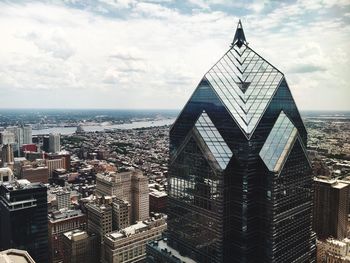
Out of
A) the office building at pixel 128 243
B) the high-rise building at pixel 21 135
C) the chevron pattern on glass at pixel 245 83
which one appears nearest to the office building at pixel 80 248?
the office building at pixel 128 243

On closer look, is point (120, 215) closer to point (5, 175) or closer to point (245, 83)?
point (5, 175)

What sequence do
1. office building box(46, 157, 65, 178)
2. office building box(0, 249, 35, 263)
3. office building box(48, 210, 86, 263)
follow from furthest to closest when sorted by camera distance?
office building box(46, 157, 65, 178), office building box(48, 210, 86, 263), office building box(0, 249, 35, 263)

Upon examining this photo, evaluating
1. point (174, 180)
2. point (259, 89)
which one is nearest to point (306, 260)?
point (174, 180)

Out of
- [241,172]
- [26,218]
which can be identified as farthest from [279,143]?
[26,218]

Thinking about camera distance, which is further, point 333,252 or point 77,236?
point 77,236

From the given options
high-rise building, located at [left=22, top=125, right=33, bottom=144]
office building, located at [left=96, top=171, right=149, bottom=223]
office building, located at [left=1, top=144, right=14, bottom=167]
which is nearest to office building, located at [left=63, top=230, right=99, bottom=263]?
office building, located at [left=96, top=171, right=149, bottom=223]

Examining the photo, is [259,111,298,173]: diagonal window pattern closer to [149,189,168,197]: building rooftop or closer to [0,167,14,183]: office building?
[0,167,14,183]: office building
